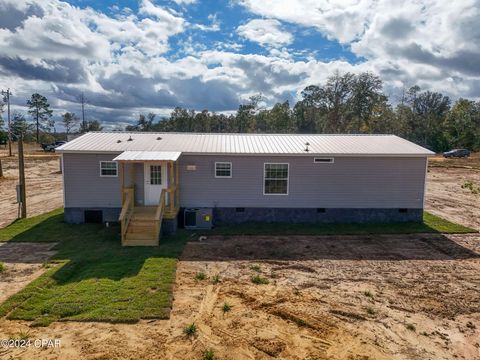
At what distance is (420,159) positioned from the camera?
1383cm

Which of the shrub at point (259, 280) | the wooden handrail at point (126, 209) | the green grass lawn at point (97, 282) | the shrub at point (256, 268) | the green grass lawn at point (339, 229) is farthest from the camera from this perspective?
the green grass lawn at point (339, 229)

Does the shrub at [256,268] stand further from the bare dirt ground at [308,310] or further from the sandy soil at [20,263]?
the sandy soil at [20,263]

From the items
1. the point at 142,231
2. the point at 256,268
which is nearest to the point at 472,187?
the point at 256,268

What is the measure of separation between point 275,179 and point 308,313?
761 centimetres

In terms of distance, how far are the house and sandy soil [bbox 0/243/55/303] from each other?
3031mm

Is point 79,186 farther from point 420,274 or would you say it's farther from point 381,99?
point 381,99

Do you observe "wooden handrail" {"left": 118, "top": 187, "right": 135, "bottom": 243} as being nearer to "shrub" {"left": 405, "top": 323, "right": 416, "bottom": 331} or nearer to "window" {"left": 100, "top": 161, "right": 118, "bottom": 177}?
"window" {"left": 100, "top": 161, "right": 118, "bottom": 177}

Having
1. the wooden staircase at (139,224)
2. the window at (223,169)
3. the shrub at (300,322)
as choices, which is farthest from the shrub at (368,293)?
A: the window at (223,169)

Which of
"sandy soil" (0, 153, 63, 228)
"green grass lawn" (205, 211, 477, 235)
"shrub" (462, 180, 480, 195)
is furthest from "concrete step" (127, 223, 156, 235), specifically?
"shrub" (462, 180, 480, 195)

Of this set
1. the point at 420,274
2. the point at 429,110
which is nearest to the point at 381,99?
the point at 429,110

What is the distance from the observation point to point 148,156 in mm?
12188

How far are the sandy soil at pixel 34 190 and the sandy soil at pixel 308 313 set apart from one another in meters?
10.0

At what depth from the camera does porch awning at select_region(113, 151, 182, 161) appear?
38.5 ft

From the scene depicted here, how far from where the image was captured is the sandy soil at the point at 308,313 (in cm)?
549
